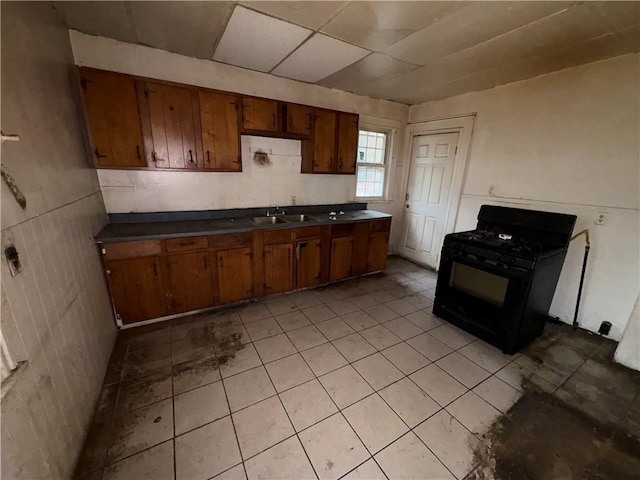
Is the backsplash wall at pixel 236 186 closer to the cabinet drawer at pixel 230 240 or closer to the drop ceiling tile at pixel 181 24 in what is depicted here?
the cabinet drawer at pixel 230 240

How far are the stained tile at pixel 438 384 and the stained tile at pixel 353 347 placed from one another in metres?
0.40

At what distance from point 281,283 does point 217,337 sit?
923 mm

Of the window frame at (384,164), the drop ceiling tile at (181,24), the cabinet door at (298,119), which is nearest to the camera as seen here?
the drop ceiling tile at (181,24)

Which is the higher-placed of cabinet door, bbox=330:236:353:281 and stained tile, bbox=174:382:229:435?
cabinet door, bbox=330:236:353:281

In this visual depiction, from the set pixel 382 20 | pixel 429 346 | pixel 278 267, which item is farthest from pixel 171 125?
pixel 429 346

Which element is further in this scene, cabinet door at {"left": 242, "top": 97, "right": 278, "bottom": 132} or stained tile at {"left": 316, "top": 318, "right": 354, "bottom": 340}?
cabinet door at {"left": 242, "top": 97, "right": 278, "bottom": 132}

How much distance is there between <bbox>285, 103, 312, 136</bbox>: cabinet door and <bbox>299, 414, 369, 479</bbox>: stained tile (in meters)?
2.78

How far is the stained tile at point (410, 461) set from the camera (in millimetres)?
1329

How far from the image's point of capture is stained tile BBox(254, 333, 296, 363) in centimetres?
211

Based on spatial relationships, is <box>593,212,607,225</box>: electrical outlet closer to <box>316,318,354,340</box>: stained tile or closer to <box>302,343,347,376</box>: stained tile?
<box>316,318,354,340</box>: stained tile

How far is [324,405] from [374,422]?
33 cm

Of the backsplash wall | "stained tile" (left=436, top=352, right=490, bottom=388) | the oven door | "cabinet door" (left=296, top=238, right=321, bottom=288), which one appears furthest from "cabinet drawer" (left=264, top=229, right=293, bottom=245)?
"stained tile" (left=436, top=352, right=490, bottom=388)

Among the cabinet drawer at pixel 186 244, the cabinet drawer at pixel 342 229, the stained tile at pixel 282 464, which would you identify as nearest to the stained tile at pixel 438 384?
the stained tile at pixel 282 464

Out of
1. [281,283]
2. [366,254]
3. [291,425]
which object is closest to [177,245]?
[281,283]
